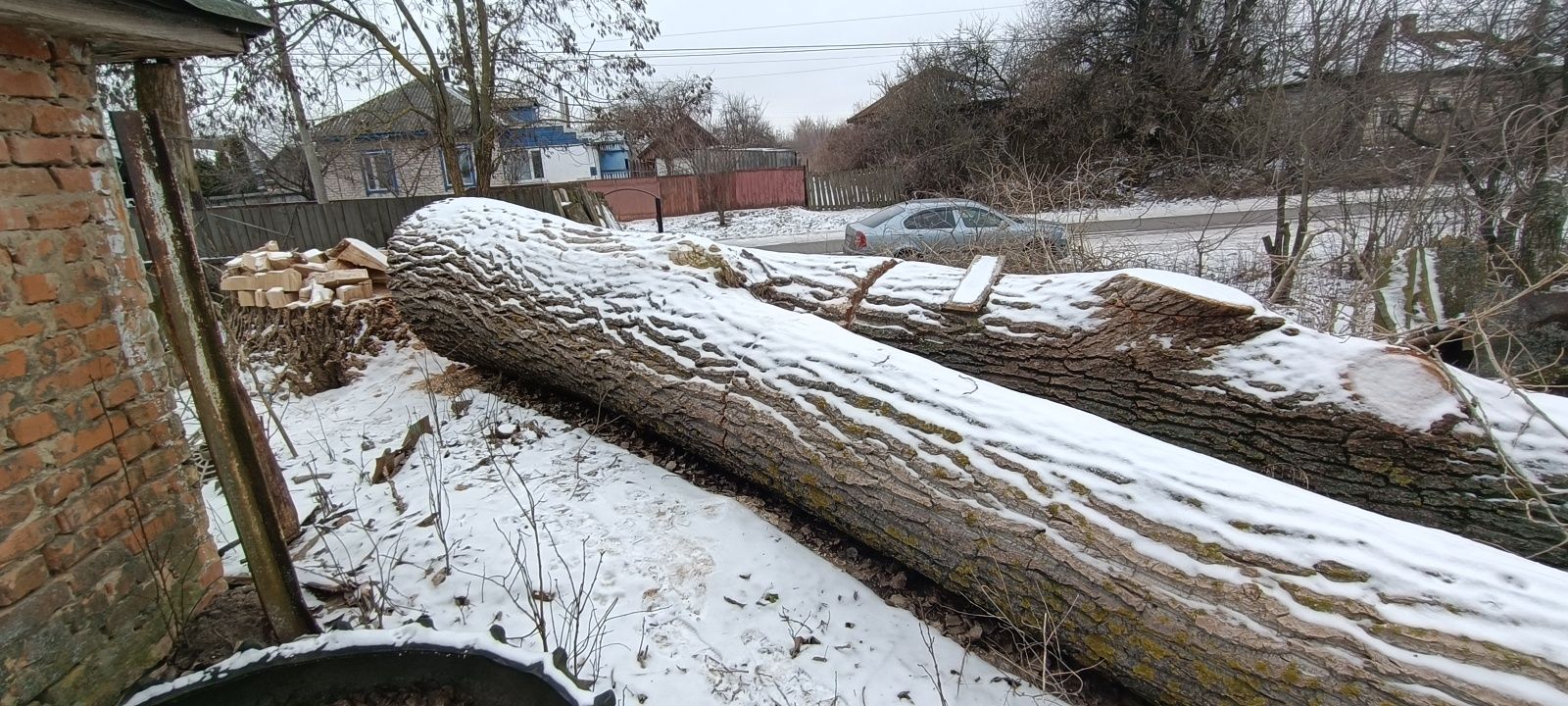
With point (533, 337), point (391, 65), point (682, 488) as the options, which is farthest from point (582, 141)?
point (682, 488)

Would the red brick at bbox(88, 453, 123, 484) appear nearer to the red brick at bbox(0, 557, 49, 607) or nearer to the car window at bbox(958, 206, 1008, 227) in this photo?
Answer: the red brick at bbox(0, 557, 49, 607)

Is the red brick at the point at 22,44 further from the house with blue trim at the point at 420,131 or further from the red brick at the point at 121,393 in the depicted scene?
the house with blue trim at the point at 420,131

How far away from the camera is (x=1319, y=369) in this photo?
2434 mm

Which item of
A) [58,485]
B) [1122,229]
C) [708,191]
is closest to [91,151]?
[58,485]

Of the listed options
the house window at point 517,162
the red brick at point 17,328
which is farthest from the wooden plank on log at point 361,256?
the house window at point 517,162

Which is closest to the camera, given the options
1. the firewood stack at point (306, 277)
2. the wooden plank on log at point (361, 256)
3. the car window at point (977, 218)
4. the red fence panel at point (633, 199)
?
the firewood stack at point (306, 277)

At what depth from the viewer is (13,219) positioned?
1508 mm

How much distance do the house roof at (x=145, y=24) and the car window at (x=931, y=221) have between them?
711 centimetres

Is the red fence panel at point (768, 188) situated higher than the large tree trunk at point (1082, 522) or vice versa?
the red fence panel at point (768, 188)

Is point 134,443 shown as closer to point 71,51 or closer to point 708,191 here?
point 71,51

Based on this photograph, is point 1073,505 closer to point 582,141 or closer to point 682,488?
point 682,488

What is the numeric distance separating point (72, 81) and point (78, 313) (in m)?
0.63

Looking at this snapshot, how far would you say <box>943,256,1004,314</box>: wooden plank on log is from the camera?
10.1ft

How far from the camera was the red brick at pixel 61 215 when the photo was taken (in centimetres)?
158
